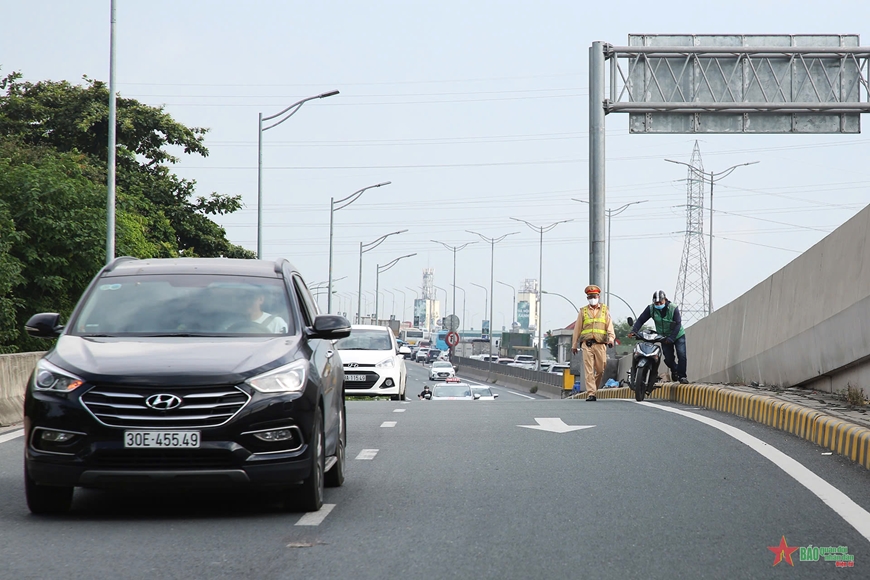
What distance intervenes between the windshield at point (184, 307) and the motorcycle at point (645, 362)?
39.4ft

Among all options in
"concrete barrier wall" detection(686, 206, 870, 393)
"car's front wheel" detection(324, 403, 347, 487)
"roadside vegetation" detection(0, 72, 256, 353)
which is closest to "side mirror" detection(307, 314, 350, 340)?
"car's front wheel" detection(324, 403, 347, 487)

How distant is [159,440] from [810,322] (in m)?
11.1

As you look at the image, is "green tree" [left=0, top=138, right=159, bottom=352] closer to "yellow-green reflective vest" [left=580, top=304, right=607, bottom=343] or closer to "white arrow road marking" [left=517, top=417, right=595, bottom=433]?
"yellow-green reflective vest" [left=580, top=304, right=607, bottom=343]

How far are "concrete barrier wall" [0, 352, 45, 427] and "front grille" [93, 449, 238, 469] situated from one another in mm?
7693

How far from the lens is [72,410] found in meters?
7.18

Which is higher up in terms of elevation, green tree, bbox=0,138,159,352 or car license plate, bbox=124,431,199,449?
green tree, bbox=0,138,159,352

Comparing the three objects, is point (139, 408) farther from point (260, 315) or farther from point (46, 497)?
point (260, 315)

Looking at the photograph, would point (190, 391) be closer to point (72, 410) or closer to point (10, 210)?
point (72, 410)

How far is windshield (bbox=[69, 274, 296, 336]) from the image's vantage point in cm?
819

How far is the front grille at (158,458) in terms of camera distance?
23.5 feet

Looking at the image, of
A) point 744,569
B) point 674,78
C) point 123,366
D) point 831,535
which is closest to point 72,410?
point 123,366

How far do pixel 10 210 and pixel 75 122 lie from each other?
65.8 ft

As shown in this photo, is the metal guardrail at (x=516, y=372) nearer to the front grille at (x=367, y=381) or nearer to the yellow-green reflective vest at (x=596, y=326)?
the front grille at (x=367, y=381)

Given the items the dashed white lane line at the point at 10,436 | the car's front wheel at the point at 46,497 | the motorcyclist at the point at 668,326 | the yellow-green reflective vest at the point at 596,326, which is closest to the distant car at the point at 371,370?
the yellow-green reflective vest at the point at 596,326
